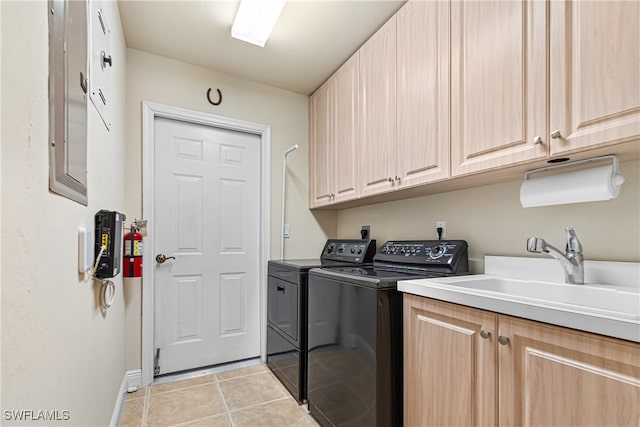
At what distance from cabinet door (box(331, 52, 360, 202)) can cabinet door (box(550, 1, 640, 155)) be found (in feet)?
4.29

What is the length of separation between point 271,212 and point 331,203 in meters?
0.60

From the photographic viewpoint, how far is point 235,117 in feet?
9.09

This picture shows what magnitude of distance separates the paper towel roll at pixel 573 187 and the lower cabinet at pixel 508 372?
624 mm

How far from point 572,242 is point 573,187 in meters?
0.23

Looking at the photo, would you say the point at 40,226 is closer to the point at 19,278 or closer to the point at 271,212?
the point at 19,278

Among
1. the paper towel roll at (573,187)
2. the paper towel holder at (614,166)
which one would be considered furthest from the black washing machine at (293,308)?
the paper towel holder at (614,166)

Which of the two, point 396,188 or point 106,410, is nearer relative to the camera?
point 106,410

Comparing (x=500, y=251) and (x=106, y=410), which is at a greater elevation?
(x=500, y=251)

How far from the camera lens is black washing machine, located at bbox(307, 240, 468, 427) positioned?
1410 millimetres

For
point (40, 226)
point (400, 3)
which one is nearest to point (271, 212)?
point (400, 3)

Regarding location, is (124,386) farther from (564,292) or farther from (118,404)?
(564,292)

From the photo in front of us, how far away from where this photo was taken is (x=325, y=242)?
3.13 m

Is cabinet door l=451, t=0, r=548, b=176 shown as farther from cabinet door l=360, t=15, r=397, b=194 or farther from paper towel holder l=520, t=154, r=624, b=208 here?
cabinet door l=360, t=15, r=397, b=194

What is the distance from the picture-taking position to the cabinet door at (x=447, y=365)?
3.51 feet
